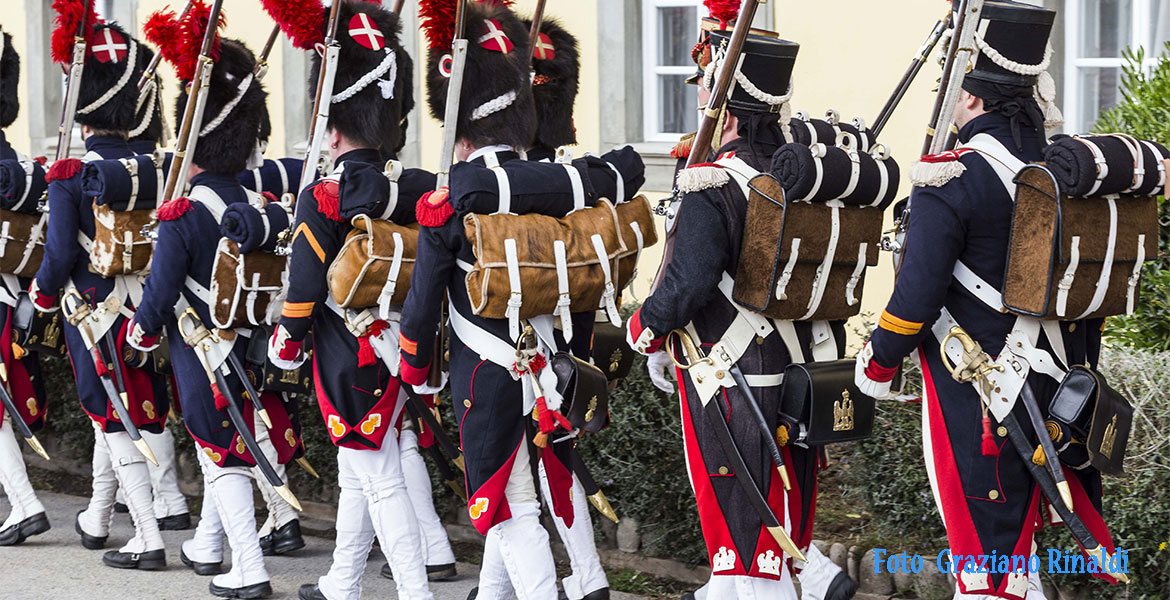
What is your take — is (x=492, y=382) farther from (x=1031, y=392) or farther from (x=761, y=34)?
(x=1031, y=392)

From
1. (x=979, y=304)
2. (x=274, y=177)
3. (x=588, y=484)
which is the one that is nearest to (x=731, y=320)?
(x=979, y=304)

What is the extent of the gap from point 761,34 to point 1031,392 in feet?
4.49

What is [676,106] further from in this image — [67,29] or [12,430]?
[12,430]

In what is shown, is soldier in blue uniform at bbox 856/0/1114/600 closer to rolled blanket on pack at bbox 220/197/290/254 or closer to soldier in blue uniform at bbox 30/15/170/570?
rolled blanket on pack at bbox 220/197/290/254

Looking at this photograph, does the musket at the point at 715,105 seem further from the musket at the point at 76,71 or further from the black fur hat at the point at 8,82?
the black fur hat at the point at 8,82

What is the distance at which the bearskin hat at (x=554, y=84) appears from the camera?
227 inches

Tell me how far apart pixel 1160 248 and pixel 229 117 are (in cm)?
363

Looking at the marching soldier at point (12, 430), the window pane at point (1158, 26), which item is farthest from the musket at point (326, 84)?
the window pane at point (1158, 26)

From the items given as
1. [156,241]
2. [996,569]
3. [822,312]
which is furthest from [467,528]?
[996,569]

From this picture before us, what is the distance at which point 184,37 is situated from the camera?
5613 millimetres

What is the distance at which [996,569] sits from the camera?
3.79 m

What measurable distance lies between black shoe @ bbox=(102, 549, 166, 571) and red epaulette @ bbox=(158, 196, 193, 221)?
1585mm

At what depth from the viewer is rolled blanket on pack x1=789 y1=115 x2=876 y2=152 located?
472 centimetres

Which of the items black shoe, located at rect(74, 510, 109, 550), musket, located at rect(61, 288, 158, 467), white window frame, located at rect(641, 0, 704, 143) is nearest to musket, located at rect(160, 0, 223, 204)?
musket, located at rect(61, 288, 158, 467)
